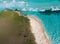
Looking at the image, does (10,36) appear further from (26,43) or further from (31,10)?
(31,10)

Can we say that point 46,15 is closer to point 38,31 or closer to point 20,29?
point 38,31

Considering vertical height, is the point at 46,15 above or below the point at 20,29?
above

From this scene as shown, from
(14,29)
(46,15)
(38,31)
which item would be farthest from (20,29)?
(46,15)
